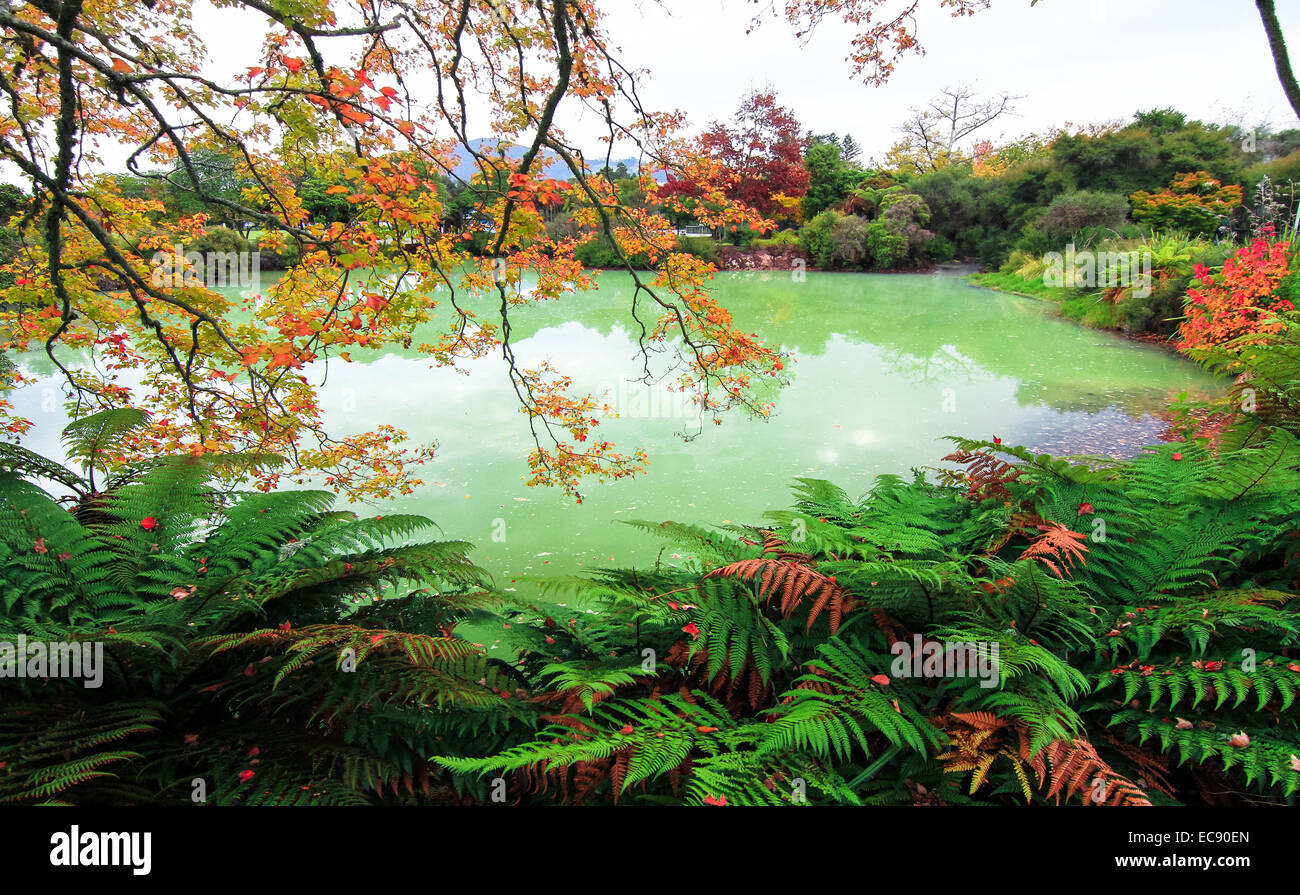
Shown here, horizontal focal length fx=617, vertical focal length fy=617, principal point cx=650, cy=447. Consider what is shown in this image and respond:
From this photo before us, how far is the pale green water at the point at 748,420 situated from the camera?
361 cm

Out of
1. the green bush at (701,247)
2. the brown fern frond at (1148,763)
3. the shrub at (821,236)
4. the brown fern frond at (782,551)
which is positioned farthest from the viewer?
the shrub at (821,236)

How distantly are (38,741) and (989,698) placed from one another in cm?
157

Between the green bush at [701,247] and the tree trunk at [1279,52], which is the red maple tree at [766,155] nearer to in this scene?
the green bush at [701,247]

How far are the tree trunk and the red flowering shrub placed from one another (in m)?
4.24

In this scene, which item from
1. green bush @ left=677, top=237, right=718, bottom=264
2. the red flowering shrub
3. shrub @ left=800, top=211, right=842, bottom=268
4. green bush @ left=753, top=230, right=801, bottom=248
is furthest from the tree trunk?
green bush @ left=753, top=230, right=801, bottom=248

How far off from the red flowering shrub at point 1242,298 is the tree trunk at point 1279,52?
424 cm

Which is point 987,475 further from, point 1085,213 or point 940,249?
point 940,249

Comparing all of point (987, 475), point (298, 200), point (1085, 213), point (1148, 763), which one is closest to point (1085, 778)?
point (1148, 763)

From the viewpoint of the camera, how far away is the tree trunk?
6.17 feet

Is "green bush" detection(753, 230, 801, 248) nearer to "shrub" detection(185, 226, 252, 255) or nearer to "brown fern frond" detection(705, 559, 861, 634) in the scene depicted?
"shrub" detection(185, 226, 252, 255)

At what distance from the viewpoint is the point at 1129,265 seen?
29.7 feet

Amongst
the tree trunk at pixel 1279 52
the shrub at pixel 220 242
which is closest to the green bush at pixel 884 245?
the shrub at pixel 220 242
